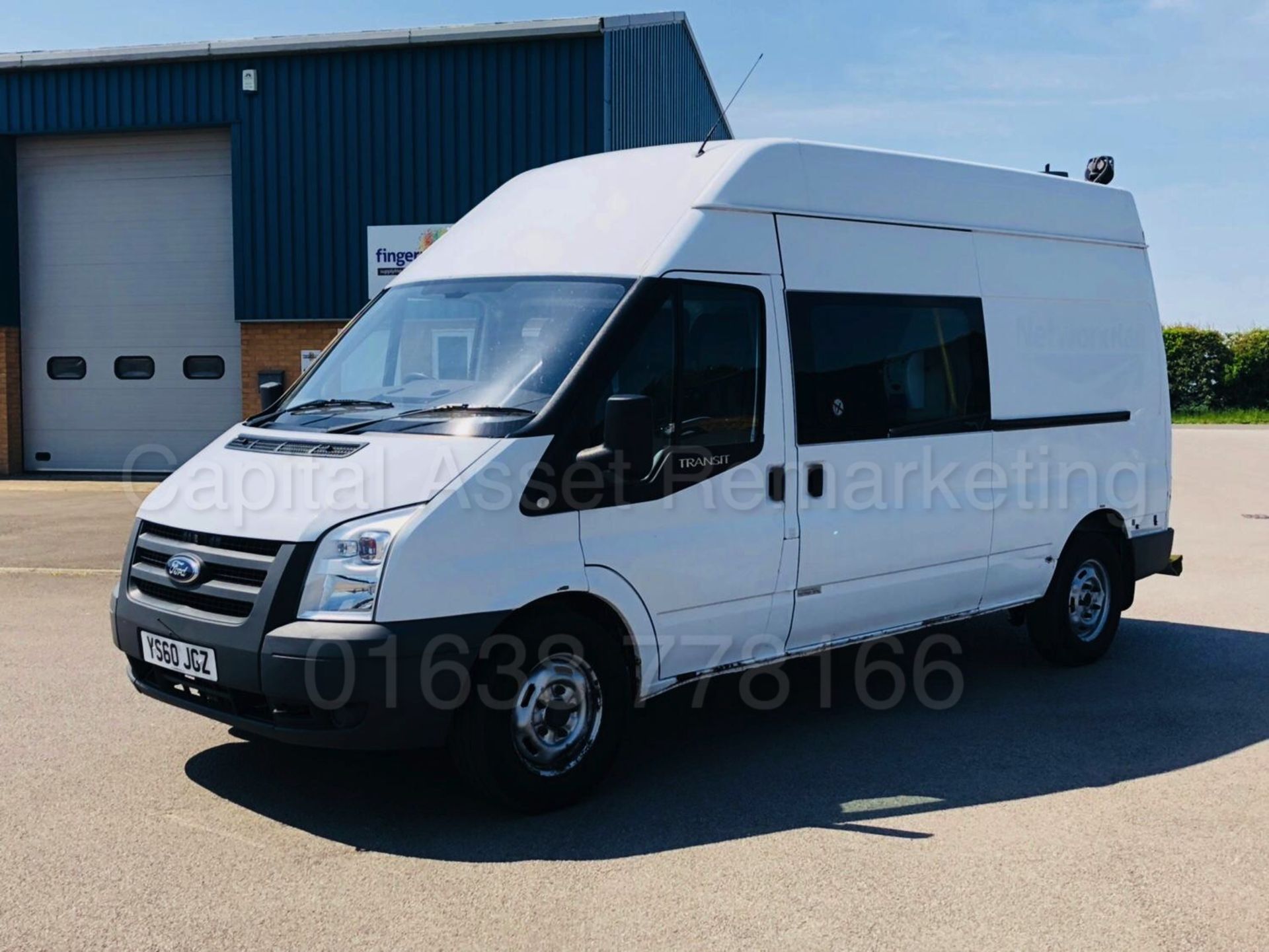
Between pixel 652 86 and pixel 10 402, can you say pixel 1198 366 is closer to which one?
pixel 652 86

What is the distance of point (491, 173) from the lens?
18.1 meters

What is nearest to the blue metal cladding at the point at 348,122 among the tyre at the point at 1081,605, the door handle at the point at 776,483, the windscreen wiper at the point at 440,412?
the tyre at the point at 1081,605

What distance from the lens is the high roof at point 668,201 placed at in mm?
5605

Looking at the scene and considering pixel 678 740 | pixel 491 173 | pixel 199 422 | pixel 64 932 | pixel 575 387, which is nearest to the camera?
pixel 64 932

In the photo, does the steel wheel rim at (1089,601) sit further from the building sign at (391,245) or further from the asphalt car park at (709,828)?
the building sign at (391,245)

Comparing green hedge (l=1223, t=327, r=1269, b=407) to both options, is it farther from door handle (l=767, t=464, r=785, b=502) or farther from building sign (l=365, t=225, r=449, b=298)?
door handle (l=767, t=464, r=785, b=502)

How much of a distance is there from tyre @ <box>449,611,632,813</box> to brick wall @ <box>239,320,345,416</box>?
1449 cm

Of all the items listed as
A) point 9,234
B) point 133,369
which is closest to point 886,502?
point 133,369

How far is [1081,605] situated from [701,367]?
3508mm

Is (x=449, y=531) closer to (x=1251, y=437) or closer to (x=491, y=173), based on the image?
(x=491, y=173)

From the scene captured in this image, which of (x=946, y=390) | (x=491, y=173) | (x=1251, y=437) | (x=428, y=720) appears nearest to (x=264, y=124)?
(x=491, y=173)

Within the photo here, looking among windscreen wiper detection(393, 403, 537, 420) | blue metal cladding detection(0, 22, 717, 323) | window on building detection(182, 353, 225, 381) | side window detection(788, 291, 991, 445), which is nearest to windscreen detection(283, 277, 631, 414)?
windscreen wiper detection(393, 403, 537, 420)

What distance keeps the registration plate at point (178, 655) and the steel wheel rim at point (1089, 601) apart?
493cm

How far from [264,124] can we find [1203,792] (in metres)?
16.7
